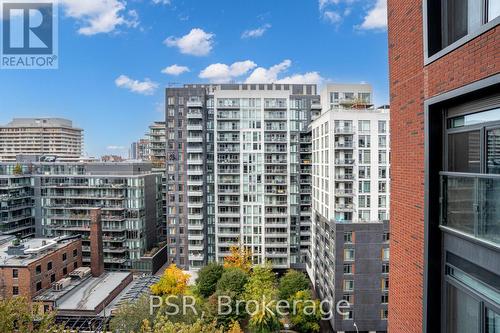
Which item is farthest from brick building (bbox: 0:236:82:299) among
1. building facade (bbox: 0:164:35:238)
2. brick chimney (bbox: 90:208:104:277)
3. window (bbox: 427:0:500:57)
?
window (bbox: 427:0:500:57)

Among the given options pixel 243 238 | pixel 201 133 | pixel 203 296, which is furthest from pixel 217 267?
pixel 201 133

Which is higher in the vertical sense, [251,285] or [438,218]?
[438,218]

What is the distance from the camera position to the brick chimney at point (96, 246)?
33844mm

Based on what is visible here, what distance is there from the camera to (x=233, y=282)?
26781 mm

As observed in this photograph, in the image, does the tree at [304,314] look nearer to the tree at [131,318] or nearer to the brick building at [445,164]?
the tree at [131,318]

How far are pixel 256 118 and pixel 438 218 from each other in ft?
116

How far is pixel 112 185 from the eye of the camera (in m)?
39.7

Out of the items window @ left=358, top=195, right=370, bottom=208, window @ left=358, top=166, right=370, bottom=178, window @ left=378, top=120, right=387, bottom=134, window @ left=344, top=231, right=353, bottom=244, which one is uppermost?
window @ left=378, top=120, right=387, bottom=134

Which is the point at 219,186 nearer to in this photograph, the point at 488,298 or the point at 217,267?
the point at 217,267

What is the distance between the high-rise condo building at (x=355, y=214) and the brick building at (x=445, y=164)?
72.3 ft

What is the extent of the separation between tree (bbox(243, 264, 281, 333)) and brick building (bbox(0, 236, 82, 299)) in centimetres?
1989

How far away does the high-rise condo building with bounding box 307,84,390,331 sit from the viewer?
84.1 ft

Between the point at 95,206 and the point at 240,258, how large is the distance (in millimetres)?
22546

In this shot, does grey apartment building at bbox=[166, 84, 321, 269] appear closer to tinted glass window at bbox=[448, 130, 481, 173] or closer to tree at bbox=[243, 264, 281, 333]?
tree at bbox=[243, 264, 281, 333]
